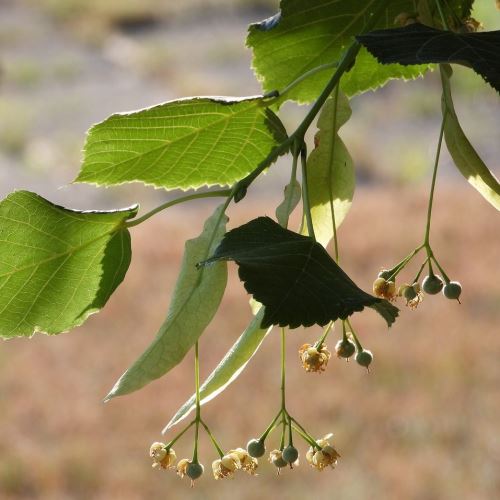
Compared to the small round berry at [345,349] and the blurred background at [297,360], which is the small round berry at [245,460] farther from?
the blurred background at [297,360]

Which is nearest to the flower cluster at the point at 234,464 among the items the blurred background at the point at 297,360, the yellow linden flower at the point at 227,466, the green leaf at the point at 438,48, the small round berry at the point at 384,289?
the yellow linden flower at the point at 227,466

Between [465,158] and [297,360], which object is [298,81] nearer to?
[465,158]

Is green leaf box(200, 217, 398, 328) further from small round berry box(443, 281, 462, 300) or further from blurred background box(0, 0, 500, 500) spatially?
blurred background box(0, 0, 500, 500)

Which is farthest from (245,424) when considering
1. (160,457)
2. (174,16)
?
(174,16)

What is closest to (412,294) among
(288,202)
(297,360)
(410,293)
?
(410,293)

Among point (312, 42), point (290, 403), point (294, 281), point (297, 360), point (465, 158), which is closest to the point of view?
point (294, 281)

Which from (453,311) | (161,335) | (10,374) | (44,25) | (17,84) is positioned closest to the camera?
(161,335)

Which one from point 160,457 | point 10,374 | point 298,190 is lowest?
point 160,457

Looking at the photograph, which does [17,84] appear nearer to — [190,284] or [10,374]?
[10,374]
